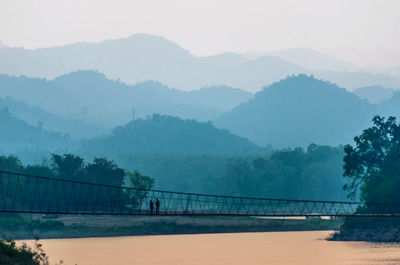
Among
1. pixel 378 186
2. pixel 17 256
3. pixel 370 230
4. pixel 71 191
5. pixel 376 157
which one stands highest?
pixel 376 157

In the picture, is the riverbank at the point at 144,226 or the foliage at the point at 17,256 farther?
the riverbank at the point at 144,226

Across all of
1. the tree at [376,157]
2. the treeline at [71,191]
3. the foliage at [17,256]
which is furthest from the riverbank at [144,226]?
the foliage at [17,256]

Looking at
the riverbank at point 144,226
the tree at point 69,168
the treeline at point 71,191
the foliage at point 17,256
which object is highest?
the tree at point 69,168

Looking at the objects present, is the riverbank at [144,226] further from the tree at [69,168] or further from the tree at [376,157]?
the tree at [376,157]

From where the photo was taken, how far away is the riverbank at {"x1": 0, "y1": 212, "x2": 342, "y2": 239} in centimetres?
13900

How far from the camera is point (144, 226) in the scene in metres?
148

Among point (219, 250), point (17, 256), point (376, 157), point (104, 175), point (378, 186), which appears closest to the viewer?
point (17, 256)

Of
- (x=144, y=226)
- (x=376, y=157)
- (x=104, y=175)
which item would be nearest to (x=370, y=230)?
(x=376, y=157)

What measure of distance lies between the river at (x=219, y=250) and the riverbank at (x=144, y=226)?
4.57 metres

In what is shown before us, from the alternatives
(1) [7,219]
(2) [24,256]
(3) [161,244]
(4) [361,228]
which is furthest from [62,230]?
(2) [24,256]

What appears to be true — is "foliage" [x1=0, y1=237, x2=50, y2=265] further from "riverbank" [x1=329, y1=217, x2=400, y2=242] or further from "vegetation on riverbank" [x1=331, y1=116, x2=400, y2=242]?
"riverbank" [x1=329, y1=217, x2=400, y2=242]

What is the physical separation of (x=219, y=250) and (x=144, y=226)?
37.3m

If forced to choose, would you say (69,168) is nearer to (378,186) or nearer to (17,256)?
(378,186)

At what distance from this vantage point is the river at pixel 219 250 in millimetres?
97812
